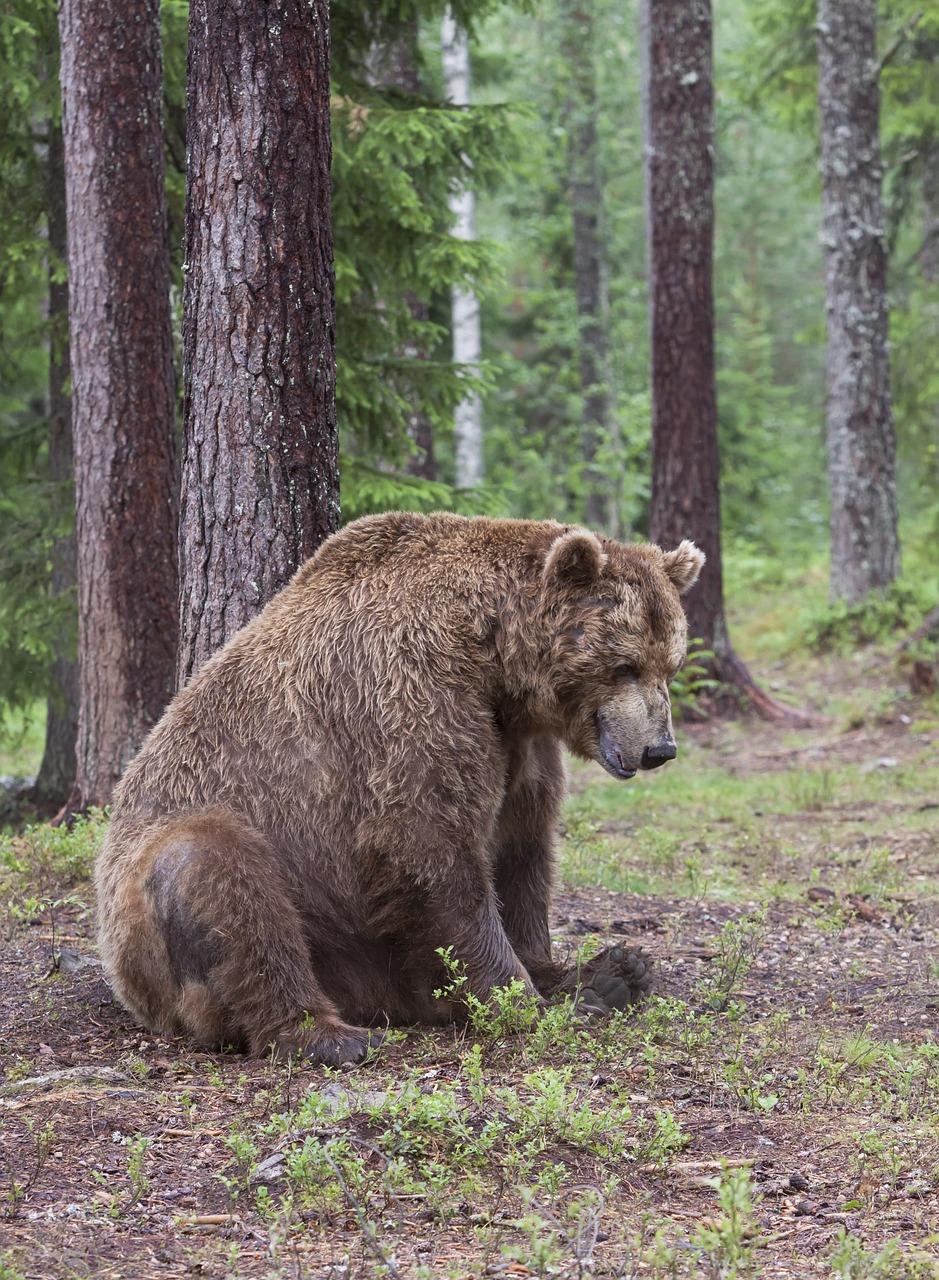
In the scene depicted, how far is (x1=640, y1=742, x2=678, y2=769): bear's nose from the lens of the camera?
4.88 meters

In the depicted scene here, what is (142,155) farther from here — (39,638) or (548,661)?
(548,661)

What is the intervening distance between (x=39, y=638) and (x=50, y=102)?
142 inches

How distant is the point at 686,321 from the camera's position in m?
13.0

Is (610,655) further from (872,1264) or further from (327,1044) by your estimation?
(872,1264)

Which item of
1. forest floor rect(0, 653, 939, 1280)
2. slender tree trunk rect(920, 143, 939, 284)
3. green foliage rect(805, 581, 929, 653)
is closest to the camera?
forest floor rect(0, 653, 939, 1280)

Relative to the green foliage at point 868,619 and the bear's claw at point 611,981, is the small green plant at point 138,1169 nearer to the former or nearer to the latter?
the bear's claw at point 611,981

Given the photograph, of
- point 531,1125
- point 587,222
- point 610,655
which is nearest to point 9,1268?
point 531,1125

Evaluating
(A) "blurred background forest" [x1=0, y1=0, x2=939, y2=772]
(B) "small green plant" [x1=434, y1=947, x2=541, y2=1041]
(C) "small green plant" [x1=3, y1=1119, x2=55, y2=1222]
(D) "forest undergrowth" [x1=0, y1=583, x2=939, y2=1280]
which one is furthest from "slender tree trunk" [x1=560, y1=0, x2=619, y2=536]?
(C) "small green plant" [x1=3, y1=1119, x2=55, y2=1222]

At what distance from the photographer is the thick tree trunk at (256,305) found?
5.68 metres

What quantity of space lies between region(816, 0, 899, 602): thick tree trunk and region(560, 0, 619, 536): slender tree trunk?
7.93m

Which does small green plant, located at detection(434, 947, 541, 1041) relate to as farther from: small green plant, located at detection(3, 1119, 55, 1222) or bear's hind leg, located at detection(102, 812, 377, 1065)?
small green plant, located at detection(3, 1119, 55, 1222)

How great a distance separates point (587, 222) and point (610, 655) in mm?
21486

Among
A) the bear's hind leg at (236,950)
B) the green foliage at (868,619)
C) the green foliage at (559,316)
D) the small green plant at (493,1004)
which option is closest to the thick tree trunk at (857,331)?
the green foliage at (868,619)

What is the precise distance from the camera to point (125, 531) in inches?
315
